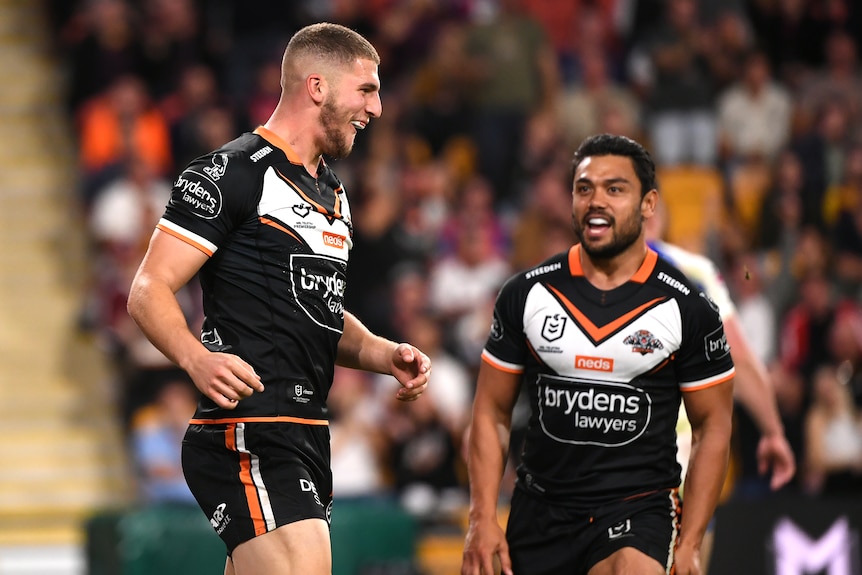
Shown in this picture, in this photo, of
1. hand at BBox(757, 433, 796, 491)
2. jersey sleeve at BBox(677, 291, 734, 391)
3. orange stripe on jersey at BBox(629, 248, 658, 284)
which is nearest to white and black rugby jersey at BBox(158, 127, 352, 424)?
orange stripe on jersey at BBox(629, 248, 658, 284)

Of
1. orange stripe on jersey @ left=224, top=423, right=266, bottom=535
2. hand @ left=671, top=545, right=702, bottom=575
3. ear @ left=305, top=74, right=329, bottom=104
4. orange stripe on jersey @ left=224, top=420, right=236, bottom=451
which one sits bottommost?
hand @ left=671, top=545, right=702, bottom=575

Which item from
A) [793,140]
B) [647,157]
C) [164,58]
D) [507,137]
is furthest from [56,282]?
[647,157]

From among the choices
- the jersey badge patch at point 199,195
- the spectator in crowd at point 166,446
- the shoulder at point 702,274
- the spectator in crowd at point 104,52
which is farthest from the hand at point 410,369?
the spectator in crowd at point 104,52

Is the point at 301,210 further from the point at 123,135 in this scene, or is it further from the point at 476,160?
the point at 123,135

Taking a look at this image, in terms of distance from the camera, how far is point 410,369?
4.76 meters

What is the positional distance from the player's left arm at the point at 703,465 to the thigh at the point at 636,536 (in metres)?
0.06

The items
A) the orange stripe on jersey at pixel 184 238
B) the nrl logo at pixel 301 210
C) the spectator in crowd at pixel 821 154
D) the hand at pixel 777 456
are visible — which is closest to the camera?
the orange stripe on jersey at pixel 184 238

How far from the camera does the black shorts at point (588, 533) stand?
480cm

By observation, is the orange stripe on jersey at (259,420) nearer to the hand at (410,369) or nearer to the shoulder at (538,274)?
the hand at (410,369)

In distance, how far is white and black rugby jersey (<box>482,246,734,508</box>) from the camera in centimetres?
489

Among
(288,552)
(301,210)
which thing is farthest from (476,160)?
(288,552)

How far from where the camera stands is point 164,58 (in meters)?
13.1

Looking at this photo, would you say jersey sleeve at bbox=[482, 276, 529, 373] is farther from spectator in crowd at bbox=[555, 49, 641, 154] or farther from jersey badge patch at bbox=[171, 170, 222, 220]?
spectator in crowd at bbox=[555, 49, 641, 154]

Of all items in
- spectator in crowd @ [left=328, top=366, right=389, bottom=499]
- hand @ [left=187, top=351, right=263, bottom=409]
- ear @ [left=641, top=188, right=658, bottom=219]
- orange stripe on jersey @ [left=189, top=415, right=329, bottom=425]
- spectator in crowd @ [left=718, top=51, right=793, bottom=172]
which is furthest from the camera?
spectator in crowd @ [left=718, top=51, right=793, bottom=172]
